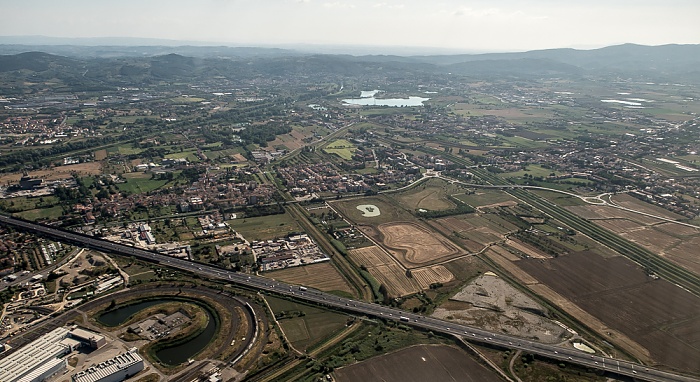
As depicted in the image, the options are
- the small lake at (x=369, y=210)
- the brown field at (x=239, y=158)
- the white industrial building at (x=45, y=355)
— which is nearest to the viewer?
the white industrial building at (x=45, y=355)

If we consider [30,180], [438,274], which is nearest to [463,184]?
[438,274]

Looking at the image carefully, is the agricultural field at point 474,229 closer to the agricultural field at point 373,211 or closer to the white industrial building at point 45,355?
the agricultural field at point 373,211

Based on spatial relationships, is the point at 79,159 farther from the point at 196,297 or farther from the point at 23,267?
the point at 196,297

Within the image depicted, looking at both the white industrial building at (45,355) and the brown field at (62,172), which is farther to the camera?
the brown field at (62,172)

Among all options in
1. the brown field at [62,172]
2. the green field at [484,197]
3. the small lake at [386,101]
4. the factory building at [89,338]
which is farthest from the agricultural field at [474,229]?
the small lake at [386,101]

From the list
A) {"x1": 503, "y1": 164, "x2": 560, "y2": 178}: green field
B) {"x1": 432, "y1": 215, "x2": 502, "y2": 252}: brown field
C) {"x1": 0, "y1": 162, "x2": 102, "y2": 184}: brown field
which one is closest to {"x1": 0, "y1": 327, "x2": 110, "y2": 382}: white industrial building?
{"x1": 432, "y1": 215, "x2": 502, "y2": 252}: brown field

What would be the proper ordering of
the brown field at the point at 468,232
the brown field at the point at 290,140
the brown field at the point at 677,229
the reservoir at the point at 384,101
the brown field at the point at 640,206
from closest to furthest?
the brown field at the point at 468,232 < the brown field at the point at 677,229 < the brown field at the point at 640,206 < the brown field at the point at 290,140 < the reservoir at the point at 384,101

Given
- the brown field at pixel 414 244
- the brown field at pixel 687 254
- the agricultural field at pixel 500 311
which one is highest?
the brown field at pixel 687 254

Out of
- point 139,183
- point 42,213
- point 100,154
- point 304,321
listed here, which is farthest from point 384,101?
point 304,321
